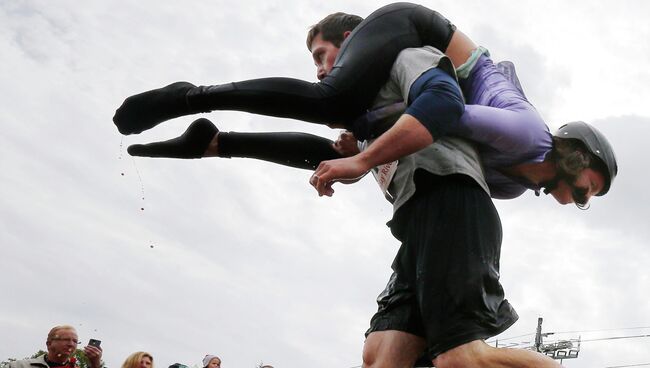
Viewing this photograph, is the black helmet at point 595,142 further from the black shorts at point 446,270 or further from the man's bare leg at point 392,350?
the man's bare leg at point 392,350

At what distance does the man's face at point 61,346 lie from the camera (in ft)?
19.5

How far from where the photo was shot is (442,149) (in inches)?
108

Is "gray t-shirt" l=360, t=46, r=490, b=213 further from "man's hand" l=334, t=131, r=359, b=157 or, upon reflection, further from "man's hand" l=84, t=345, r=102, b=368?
"man's hand" l=84, t=345, r=102, b=368

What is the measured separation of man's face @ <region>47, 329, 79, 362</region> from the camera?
5938 millimetres

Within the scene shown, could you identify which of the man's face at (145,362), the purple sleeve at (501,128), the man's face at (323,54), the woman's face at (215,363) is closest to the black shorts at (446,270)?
the purple sleeve at (501,128)

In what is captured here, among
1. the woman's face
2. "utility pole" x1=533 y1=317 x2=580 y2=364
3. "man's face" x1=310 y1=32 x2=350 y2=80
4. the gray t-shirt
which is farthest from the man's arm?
"utility pole" x1=533 y1=317 x2=580 y2=364

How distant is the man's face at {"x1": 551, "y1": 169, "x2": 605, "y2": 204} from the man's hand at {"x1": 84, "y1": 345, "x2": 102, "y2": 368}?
176 inches

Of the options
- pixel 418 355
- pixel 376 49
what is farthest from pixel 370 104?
pixel 418 355

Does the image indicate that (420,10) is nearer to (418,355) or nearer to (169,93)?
(169,93)

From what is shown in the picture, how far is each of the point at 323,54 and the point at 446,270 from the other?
1118 millimetres

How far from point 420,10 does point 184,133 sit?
3.64 feet

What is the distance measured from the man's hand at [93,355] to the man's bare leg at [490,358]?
4332 millimetres

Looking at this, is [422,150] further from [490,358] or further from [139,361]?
[139,361]

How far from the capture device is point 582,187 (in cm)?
281
